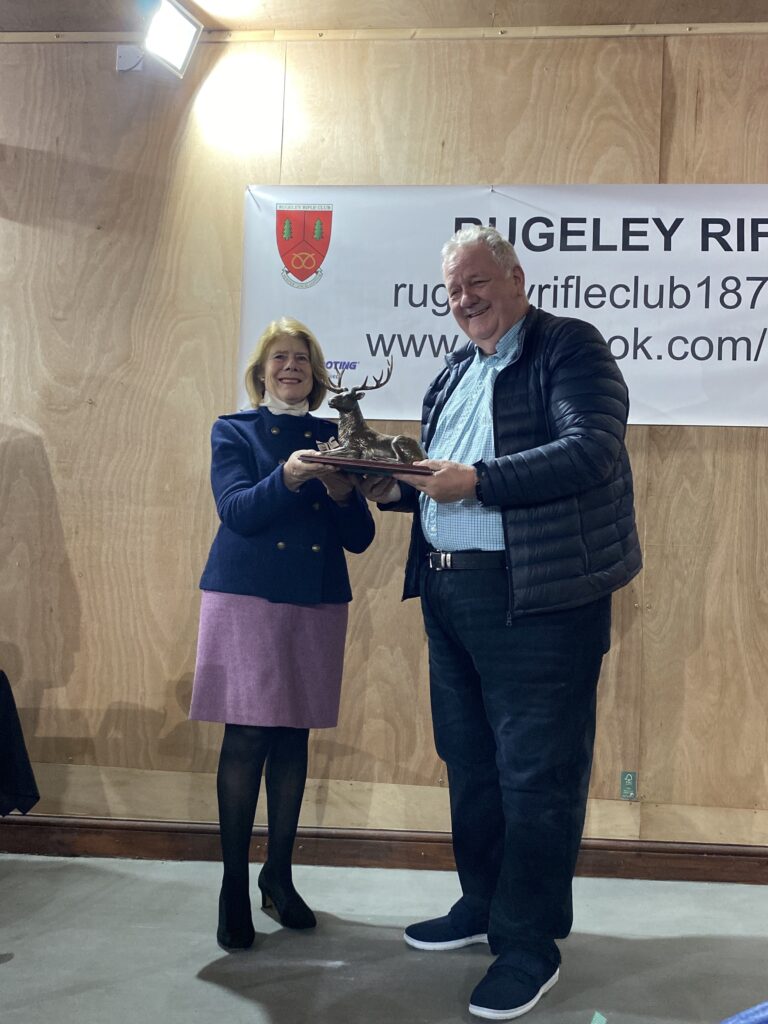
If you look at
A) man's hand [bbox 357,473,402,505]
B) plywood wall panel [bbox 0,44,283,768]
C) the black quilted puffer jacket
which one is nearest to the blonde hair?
man's hand [bbox 357,473,402,505]

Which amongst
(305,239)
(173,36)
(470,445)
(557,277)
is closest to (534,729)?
(470,445)

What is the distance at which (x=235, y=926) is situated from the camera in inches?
87.1

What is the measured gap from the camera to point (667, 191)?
9.75 ft

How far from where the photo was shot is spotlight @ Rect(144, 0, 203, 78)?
2.91 meters

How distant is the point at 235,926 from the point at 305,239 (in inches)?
77.1

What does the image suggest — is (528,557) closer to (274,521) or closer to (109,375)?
(274,521)

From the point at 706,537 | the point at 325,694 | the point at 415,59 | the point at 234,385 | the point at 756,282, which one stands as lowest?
the point at 325,694

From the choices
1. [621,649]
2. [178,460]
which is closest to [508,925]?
[621,649]

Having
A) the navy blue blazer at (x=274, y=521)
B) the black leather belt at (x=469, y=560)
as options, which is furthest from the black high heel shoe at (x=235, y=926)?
the black leather belt at (x=469, y=560)

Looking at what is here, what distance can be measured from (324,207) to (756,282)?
1.31 m

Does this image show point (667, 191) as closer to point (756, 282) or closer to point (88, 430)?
point (756, 282)

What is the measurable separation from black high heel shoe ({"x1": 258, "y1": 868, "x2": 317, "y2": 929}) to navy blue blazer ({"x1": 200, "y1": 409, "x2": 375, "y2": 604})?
0.70 m

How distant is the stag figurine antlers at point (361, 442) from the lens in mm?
2098

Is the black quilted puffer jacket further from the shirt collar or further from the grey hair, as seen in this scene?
the grey hair
